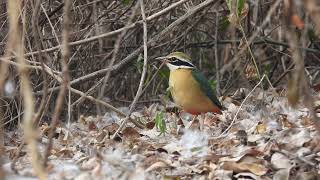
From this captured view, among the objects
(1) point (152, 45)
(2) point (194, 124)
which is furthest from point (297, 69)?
(1) point (152, 45)

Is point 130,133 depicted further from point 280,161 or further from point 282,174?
point 282,174

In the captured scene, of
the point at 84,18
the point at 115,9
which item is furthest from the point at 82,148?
the point at 115,9

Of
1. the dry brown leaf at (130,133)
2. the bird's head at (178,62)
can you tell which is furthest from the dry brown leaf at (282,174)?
the bird's head at (178,62)

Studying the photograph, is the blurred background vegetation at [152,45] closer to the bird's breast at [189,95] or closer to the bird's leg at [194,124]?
the bird's breast at [189,95]

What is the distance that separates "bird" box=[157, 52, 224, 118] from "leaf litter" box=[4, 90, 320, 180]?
11cm

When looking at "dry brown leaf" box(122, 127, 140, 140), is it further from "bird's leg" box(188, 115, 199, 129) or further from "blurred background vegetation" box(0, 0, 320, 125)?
"blurred background vegetation" box(0, 0, 320, 125)

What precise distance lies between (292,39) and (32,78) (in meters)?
4.48

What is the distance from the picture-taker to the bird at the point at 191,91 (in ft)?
19.9

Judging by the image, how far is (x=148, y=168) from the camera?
4.27 m

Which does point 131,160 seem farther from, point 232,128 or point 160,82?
point 160,82

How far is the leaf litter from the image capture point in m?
4.10

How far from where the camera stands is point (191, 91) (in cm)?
611

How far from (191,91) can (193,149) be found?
1.43 metres

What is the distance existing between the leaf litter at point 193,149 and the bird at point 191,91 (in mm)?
113
